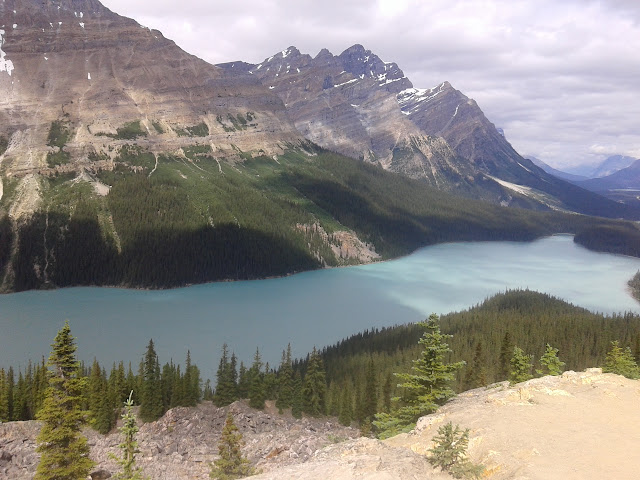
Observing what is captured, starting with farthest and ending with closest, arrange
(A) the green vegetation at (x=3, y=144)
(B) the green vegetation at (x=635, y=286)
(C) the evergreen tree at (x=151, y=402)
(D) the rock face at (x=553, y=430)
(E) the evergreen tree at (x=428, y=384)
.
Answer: (A) the green vegetation at (x=3, y=144)
(B) the green vegetation at (x=635, y=286)
(C) the evergreen tree at (x=151, y=402)
(E) the evergreen tree at (x=428, y=384)
(D) the rock face at (x=553, y=430)

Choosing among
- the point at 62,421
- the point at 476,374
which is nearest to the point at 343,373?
the point at 476,374

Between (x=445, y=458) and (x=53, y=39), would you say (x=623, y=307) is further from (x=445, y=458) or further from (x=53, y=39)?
(x=53, y=39)

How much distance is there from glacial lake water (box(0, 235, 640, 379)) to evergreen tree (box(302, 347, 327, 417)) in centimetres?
2390

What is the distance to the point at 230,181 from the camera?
196125mm

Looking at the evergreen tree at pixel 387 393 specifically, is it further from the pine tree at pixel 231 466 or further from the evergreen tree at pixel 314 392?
the pine tree at pixel 231 466

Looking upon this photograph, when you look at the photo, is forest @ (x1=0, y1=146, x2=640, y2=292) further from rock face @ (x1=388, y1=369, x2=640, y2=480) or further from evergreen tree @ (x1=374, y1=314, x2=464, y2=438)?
rock face @ (x1=388, y1=369, x2=640, y2=480)

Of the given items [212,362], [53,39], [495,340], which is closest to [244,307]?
[212,362]

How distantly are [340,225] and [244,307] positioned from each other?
90.6m

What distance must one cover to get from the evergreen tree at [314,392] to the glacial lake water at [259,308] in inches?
941

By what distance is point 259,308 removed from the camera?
115000mm

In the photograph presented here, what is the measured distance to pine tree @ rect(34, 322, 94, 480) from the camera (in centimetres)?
2670

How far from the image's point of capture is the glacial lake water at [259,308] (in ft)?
279

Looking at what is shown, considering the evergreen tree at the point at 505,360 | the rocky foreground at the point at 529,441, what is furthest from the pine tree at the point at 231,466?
the evergreen tree at the point at 505,360

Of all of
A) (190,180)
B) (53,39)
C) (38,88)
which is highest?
(53,39)
